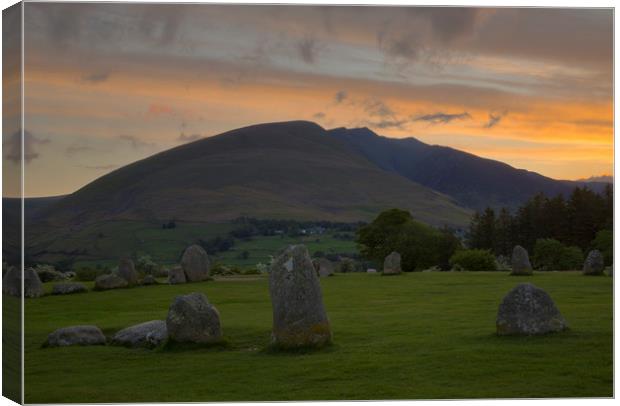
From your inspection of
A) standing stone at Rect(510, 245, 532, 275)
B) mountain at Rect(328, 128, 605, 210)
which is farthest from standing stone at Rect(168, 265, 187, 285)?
mountain at Rect(328, 128, 605, 210)

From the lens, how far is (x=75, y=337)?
→ 88.3 ft

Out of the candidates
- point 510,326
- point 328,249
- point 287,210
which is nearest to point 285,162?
point 287,210

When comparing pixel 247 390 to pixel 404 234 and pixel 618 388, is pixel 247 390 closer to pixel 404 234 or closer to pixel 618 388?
pixel 618 388

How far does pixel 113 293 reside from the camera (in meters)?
45.2

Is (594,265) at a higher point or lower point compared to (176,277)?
higher

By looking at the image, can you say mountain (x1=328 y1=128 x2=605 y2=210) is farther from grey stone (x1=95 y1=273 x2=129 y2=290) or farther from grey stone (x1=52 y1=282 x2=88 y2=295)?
grey stone (x1=52 y1=282 x2=88 y2=295)

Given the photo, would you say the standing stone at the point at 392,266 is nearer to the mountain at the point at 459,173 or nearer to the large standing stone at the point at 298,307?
the mountain at the point at 459,173

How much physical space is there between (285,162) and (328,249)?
73.2 metres

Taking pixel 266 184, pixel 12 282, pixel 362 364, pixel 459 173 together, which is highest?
pixel 266 184

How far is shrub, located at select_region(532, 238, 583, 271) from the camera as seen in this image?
6556 cm

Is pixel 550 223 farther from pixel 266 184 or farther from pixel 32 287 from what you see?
pixel 266 184

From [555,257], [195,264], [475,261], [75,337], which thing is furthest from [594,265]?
[75,337]

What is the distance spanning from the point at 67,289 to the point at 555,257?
119 ft

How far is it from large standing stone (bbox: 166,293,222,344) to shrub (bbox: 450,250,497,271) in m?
37.7
